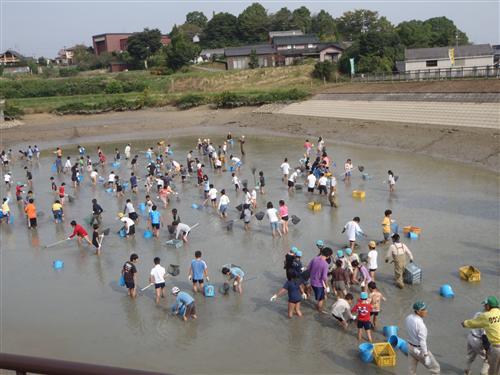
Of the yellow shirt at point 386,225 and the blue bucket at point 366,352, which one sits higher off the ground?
the yellow shirt at point 386,225

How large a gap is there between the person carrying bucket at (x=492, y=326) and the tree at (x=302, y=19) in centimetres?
9631

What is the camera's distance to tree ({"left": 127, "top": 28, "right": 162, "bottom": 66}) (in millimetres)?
80688

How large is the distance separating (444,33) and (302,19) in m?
35.5

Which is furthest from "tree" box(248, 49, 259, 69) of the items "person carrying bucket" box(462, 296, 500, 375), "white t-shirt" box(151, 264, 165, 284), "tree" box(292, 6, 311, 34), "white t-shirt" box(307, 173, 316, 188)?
"person carrying bucket" box(462, 296, 500, 375)

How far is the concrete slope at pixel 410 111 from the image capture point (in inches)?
1194

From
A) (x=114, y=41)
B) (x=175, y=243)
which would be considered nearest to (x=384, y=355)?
(x=175, y=243)

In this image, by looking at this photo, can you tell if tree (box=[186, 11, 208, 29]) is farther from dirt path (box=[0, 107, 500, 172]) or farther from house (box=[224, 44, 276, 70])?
dirt path (box=[0, 107, 500, 172])

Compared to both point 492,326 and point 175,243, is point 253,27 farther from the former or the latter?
point 492,326

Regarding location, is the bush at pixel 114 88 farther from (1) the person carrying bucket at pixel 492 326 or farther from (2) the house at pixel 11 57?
(1) the person carrying bucket at pixel 492 326

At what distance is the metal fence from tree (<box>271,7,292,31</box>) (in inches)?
1930

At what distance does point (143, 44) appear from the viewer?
80.9 meters

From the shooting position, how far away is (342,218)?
17891 mm

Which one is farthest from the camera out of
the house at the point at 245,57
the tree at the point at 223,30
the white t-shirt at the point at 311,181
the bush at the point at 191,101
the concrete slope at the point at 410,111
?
the tree at the point at 223,30

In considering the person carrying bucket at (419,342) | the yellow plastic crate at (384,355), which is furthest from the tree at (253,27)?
the person carrying bucket at (419,342)
